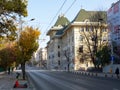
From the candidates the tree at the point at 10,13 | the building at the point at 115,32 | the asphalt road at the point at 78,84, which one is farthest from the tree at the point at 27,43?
the building at the point at 115,32

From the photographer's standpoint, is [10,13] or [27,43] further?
[27,43]

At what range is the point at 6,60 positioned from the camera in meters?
73.7

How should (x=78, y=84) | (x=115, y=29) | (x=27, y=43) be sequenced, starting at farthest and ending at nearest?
(x=115, y=29), (x=27, y=43), (x=78, y=84)

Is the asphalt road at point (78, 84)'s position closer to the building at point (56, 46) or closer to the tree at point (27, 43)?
the tree at point (27, 43)

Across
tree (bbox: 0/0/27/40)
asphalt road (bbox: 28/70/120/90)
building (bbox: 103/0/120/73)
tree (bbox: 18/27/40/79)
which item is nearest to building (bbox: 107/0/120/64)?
building (bbox: 103/0/120/73)

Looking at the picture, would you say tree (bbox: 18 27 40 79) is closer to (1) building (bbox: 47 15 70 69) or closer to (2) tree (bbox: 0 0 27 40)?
(2) tree (bbox: 0 0 27 40)

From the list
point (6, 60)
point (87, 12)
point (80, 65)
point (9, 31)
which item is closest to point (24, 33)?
point (9, 31)

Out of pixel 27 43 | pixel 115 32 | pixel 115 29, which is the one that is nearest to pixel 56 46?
pixel 115 29

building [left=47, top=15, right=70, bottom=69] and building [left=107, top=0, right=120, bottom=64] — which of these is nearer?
building [left=107, top=0, right=120, bottom=64]

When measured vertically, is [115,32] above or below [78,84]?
above

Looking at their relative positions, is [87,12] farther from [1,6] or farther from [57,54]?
[1,6]

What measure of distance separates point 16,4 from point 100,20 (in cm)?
6431

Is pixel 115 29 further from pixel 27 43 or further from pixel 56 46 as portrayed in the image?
pixel 56 46

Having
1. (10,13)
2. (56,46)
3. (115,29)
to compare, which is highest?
(56,46)
